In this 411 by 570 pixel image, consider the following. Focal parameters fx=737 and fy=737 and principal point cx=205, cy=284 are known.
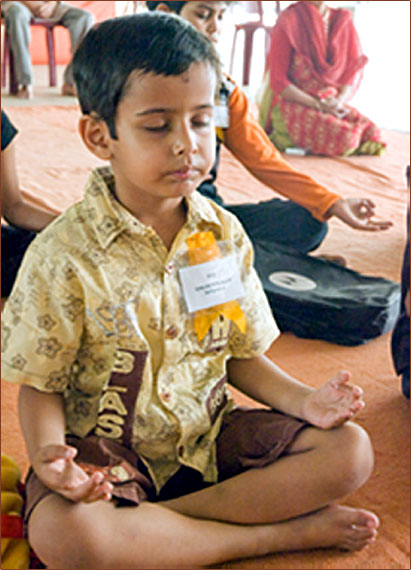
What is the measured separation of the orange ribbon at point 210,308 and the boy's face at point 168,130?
10cm

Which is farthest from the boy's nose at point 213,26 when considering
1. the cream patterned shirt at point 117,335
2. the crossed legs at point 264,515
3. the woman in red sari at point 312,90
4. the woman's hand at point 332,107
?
the woman's hand at point 332,107

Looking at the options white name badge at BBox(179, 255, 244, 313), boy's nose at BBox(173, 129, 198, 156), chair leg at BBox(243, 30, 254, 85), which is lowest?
chair leg at BBox(243, 30, 254, 85)

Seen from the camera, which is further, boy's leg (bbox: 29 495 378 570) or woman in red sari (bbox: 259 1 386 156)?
woman in red sari (bbox: 259 1 386 156)

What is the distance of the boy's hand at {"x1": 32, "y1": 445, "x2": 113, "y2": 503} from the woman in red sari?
3471 millimetres

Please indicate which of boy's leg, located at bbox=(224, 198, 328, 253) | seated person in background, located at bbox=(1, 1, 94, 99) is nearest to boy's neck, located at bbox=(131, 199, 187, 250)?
boy's leg, located at bbox=(224, 198, 328, 253)

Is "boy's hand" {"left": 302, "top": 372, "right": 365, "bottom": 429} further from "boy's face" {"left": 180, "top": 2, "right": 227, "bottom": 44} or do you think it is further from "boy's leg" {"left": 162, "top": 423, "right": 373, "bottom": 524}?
"boy's face" {"left": 180, "top": 2, "right": 227, "bottom": 44}

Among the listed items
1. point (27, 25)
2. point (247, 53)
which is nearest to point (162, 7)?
point (27, 25)

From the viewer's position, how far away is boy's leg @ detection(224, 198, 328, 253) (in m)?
2.08

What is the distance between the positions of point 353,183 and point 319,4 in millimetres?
1299

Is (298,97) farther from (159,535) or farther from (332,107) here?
(159,535)

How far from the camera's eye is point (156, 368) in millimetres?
979

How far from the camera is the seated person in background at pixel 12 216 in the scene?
63.3 inches

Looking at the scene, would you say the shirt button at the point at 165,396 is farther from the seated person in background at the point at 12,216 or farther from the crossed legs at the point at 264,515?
the seated person in background at the point at 12,216

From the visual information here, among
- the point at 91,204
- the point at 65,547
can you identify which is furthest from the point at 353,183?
the point at 65,547
